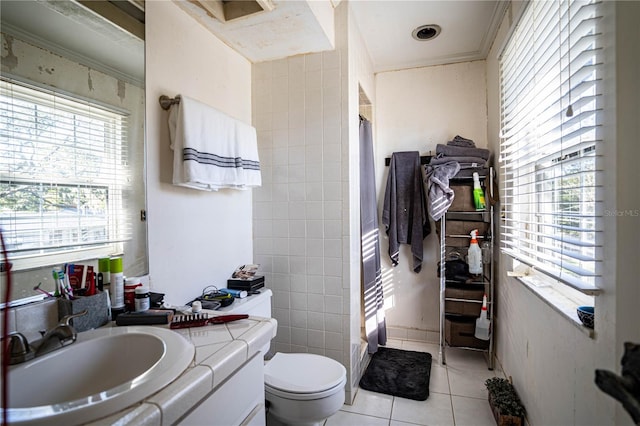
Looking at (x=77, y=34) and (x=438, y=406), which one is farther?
(x=438, y=406)

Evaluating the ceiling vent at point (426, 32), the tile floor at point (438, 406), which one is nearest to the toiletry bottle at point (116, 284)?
the tile floor at point (438, 406)

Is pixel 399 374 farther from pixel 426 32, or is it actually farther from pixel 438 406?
pixel 426 32

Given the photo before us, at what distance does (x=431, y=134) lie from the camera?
281 cm

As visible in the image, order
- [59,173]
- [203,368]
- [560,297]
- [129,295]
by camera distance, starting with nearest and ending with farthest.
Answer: [203,368], [59,173], [129,295], [560,297]

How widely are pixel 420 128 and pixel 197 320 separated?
8.07 feet

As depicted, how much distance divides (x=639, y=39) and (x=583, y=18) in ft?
1.27

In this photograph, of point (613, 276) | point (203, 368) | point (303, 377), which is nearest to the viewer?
point (203, 368)

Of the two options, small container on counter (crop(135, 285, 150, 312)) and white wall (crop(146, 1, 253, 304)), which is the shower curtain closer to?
white wall (crop(146, 1, 253, 304))

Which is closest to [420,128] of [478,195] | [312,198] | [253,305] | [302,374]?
[478,195]

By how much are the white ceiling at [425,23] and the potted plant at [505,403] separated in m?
2.33

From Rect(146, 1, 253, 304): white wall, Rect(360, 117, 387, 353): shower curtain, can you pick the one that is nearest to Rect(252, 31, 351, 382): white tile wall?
Rect(146, 1, 253, 304): white wall

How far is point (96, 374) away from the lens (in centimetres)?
92

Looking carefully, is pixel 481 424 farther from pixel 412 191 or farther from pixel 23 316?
pixel 23 316

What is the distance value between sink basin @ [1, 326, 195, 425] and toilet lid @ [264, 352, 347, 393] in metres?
0.68
